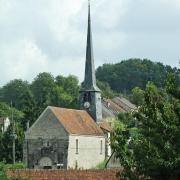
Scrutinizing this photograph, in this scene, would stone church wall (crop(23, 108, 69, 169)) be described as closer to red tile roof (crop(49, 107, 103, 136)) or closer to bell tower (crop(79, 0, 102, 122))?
red tile roof (crop(49, 107, 103, 136))

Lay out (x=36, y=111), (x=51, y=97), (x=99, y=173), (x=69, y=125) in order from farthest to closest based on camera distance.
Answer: (x=51, y=97) < (x=36, y=111) < (x=69, y=125) < (x=99, y=173)

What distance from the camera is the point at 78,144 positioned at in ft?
279

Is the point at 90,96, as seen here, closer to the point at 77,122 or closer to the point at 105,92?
the point at 77,122

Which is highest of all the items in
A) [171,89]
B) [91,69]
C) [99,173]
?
[91,69]

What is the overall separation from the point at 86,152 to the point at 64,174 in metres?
51.8

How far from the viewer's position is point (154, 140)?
22578 millimetres

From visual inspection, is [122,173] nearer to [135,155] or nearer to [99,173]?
[135,155]

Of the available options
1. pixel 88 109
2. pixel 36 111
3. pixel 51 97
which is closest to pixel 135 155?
pixel 88 109

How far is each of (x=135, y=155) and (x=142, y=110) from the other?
141 cm

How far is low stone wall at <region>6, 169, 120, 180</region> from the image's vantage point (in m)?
34.3

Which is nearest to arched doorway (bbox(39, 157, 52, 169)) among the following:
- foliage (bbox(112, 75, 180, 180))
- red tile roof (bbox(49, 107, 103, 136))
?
red tile roof (bbox(49, 107, 103, 136))

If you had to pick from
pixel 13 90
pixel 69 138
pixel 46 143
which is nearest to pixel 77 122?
pixel 69 138

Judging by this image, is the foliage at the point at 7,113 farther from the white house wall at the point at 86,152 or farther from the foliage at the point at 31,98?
the white house wall at the point at 86,152

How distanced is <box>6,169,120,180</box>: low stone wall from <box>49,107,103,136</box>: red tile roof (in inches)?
1820
